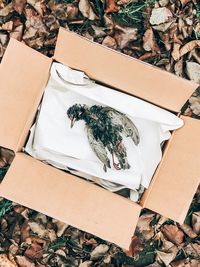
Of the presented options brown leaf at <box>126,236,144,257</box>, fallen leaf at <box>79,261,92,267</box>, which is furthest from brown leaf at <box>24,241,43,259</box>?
brown leaf at <box>126,236,144,257</box>

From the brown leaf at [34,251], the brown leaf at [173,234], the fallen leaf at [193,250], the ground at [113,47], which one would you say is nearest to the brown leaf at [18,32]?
the ground at [113,47]

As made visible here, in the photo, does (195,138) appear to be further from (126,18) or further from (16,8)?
(16,8)

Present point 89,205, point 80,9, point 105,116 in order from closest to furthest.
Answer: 1. point 89,205
2. point 105,116
3. point 80,9

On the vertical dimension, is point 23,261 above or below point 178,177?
below

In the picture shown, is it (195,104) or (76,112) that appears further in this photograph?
(195,104)

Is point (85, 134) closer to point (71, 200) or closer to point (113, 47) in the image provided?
point (71, 200)

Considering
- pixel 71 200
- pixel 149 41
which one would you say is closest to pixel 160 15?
pixel 149 41

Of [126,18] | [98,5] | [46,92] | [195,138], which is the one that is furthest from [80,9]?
[195,138]
